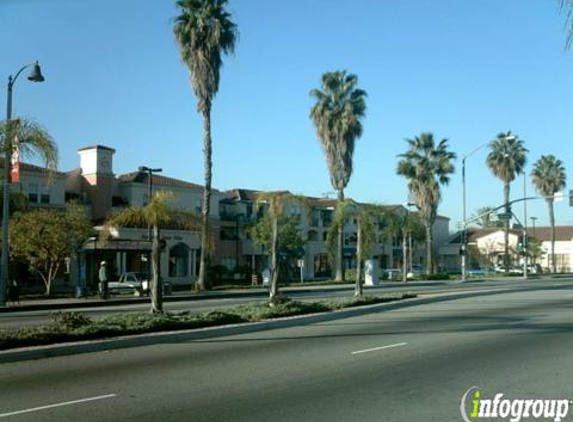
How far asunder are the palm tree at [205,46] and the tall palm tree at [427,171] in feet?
82.1

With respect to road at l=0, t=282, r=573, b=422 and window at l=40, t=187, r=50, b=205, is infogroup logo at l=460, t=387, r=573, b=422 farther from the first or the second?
window at l=40, t=187, r=50, b=205

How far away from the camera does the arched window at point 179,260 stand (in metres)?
52.9

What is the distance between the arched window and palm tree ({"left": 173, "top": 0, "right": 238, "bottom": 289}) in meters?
12.9

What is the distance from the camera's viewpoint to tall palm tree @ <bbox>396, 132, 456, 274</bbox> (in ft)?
199

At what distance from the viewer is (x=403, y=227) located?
5356cm

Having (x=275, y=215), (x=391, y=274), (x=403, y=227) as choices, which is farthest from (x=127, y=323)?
(x=391, y=274)

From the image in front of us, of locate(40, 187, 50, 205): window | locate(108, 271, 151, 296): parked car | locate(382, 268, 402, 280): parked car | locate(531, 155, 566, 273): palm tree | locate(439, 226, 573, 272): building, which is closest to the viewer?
locate(108, 271, 151, 296): parked car

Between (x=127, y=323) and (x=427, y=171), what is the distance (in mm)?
48091

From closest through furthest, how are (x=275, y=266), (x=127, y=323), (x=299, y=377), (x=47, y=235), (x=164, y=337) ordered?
1. (x=299, y=377)
2. (x=164, y=337)
3. (x=127, y=323)
4. (x=275, y=266)
5. (x=47, y=235)

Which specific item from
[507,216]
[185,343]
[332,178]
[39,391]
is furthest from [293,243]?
[39,391]

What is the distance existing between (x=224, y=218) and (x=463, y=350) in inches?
2044

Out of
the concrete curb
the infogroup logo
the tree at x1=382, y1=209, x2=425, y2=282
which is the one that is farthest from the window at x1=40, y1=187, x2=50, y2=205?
the infogroup logo

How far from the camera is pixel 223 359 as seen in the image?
1216 cm

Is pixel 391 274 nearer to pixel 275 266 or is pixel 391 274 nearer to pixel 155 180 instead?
pixel 155 180
